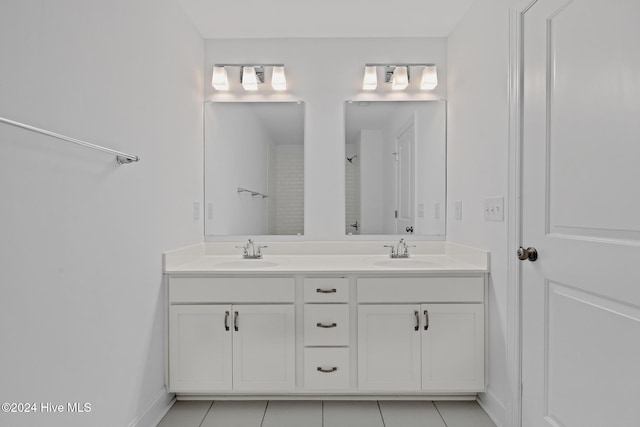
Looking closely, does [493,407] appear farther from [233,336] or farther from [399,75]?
[399,75]

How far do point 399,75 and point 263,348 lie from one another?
1.93m

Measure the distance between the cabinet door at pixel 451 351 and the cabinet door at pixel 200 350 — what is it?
1.06m

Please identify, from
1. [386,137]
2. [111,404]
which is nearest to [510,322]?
[386,137]

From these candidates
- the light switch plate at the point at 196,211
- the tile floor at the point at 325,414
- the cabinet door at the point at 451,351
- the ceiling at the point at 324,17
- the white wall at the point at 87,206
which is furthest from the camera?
the light switch plate at the point at 196,211

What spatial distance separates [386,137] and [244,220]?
1131 mm

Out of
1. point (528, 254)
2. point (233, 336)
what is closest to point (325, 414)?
point (233, 336)

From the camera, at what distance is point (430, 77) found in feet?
8.18

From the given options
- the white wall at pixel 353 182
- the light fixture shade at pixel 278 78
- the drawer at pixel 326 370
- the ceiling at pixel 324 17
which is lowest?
the drawer at pixel 326 370

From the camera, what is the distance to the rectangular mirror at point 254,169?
2.54 meters

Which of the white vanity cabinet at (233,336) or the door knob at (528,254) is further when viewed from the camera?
the white vanity cabinet at (233,336)

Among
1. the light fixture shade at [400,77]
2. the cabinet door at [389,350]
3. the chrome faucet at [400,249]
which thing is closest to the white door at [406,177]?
the chrome faucet at [400,249]

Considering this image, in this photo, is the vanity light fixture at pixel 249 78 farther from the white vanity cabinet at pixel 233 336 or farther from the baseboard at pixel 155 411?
the baseboard at pixel 155 411

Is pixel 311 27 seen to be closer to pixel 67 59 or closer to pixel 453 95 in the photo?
pixel 453 95

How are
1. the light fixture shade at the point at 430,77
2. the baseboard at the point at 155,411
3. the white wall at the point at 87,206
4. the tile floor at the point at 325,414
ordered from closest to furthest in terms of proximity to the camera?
the white wall at the point at 87,206 < the baseboard at the point at 155,411 < the tile floor at the point at 325,414 < the light fixture shade at the point at 430,77
